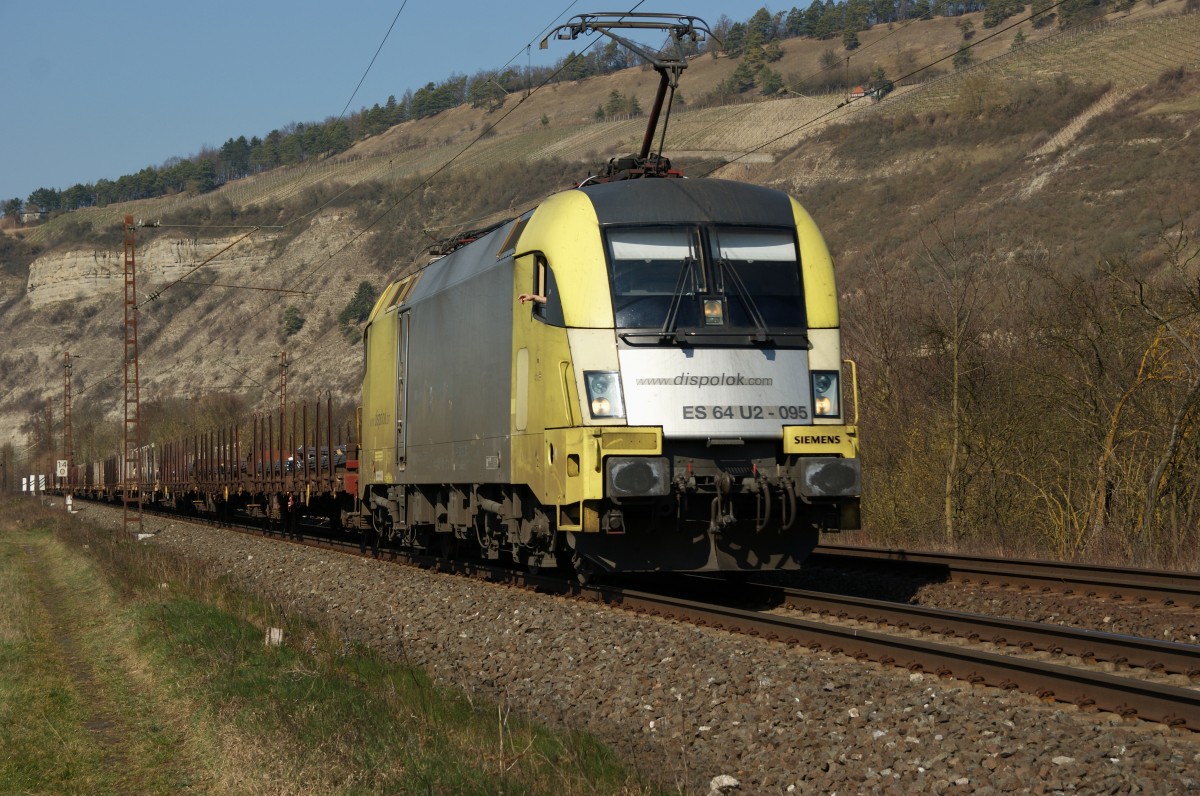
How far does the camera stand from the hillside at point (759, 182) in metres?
59.2

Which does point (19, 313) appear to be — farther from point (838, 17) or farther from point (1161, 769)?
point (1161, 769)

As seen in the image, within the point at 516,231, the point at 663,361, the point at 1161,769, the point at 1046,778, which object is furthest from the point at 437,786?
the point at 516,231

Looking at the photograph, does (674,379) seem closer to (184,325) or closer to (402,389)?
(402,389)

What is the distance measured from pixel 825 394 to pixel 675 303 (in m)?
1.67

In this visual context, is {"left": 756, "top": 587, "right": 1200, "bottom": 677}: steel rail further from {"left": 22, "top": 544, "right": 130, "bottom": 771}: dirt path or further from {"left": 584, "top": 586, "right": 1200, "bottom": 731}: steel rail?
{"left": 22, "top": 544, "right": 130, "bottom": 771}: dirt path

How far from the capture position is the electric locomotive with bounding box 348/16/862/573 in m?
11.6

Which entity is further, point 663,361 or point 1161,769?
point 663,361

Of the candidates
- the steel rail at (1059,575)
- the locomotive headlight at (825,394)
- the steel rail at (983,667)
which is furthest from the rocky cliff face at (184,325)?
the steel rail at (983,667)

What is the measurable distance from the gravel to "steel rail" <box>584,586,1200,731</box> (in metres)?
0.10

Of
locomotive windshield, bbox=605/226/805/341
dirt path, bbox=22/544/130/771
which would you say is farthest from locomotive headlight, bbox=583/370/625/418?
dirt path, bbox=22/544/130/771

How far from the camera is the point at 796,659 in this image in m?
9.26

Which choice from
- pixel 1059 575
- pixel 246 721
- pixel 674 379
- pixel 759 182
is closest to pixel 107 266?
pixel 759 182

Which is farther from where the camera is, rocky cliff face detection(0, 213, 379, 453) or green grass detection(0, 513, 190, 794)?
rocky cliff face detection(0, 213, 379, 453)

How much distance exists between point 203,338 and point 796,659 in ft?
362
